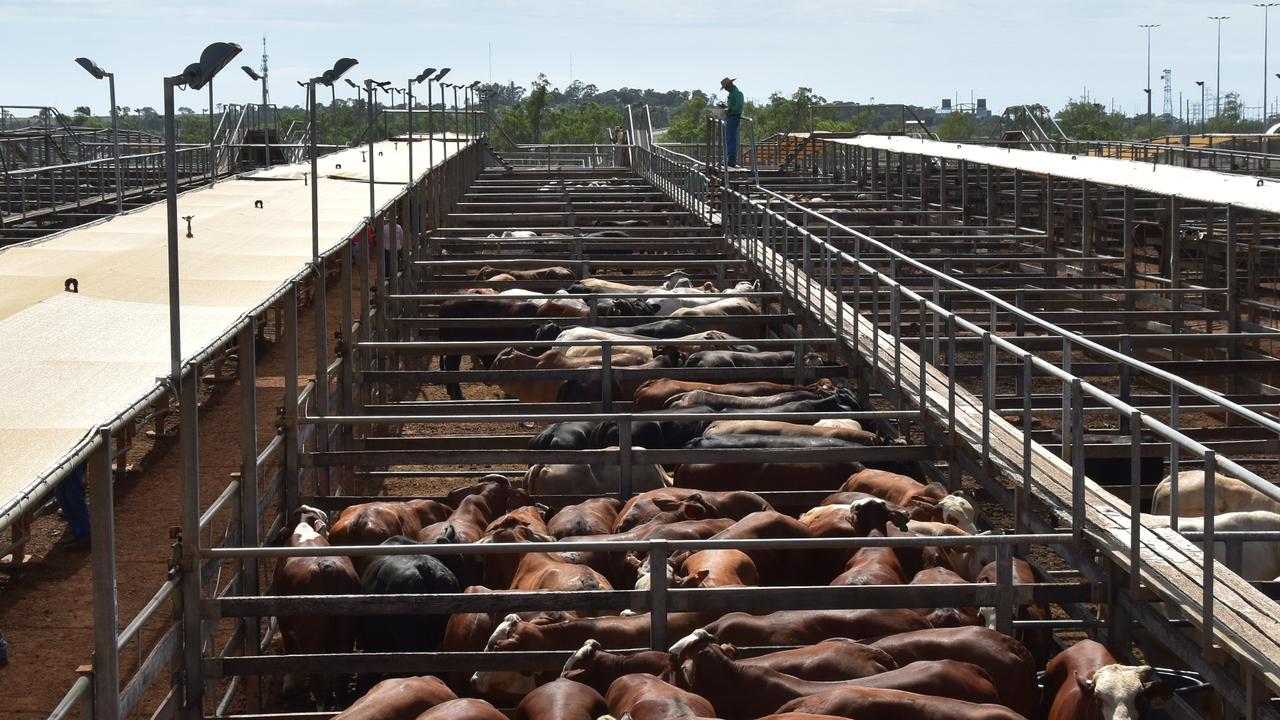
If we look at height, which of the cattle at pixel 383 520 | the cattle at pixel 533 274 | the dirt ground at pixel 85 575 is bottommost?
the dirt ground at pixel 85 575

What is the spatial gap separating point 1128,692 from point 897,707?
1097 millimetres

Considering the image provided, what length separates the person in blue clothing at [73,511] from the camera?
14383mm

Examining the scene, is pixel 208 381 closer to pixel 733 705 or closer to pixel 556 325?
pixel 556 325

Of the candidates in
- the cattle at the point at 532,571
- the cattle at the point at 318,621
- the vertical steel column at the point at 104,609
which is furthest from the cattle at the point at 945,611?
the vertical steel column at the point at 104,609

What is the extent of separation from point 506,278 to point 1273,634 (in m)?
17.5

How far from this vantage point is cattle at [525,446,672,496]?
13.3 meters

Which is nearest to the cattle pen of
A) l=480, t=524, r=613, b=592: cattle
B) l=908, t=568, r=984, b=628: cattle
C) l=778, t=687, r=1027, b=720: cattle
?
l=908, t=568, r=984, b=628: cattle

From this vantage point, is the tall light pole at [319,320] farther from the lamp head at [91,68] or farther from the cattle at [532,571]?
the lamp head at [91,68]

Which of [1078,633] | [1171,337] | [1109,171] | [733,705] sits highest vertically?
[1109,171]

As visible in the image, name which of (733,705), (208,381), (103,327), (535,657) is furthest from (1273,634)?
(208,381)

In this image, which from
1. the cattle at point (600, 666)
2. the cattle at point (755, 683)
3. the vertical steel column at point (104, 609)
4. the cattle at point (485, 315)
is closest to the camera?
the vertical steel column at point (104, 609)

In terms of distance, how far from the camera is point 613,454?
42.1ft

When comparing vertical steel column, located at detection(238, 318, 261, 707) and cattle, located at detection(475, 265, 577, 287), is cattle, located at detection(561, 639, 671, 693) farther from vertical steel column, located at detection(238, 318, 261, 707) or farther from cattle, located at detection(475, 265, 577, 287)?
cattle, located at detection(475, 265, 577, 287)

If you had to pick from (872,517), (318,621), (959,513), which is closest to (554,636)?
(318,621)
